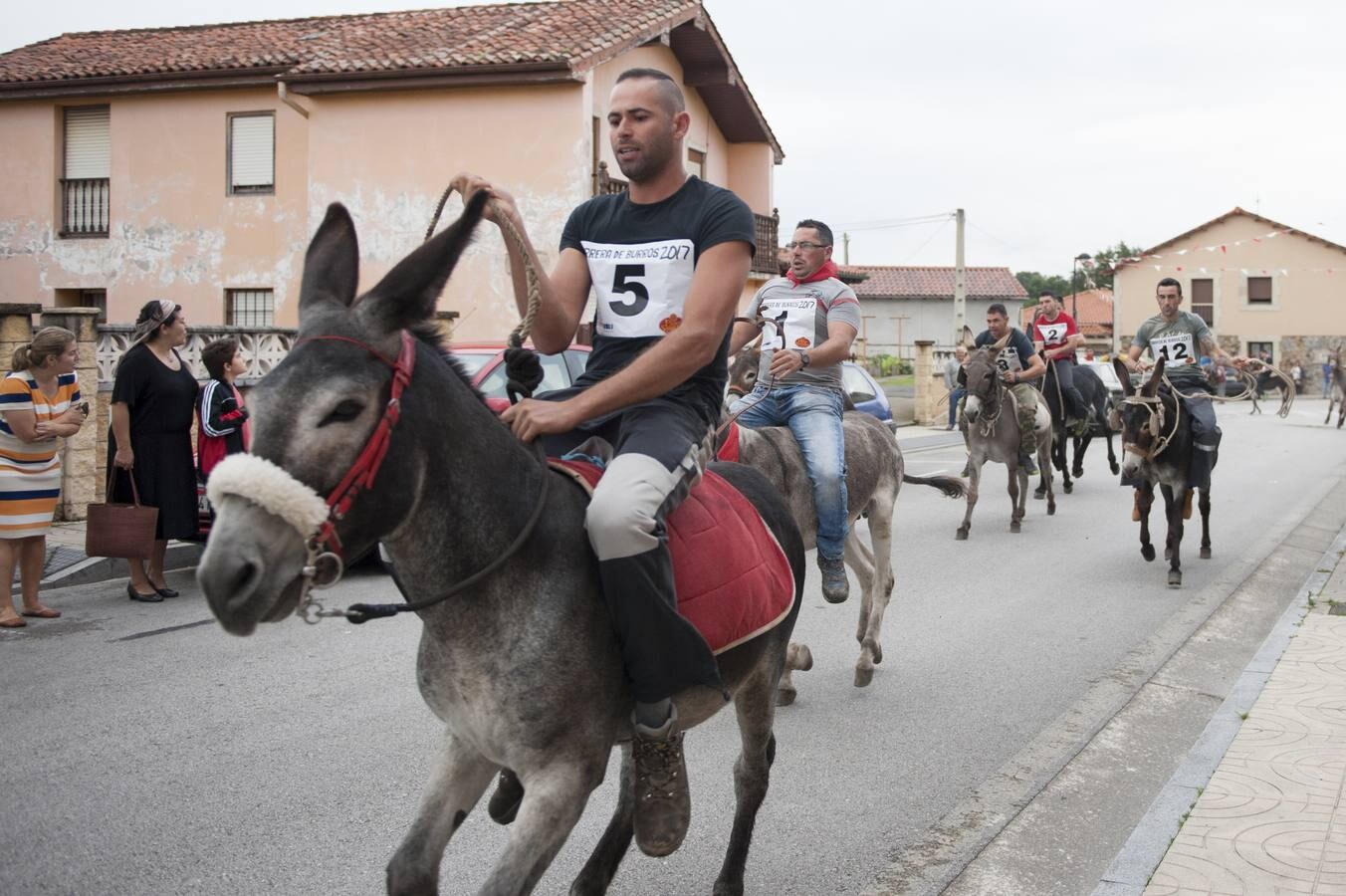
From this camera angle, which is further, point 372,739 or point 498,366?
point 498,366

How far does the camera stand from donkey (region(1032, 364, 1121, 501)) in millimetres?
16406

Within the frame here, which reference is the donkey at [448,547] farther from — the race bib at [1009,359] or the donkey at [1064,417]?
the donkey at [1064,417]

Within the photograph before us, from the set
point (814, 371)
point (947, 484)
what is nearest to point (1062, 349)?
point (947, 484)

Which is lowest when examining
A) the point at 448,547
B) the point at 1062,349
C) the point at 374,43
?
the point at 448,547

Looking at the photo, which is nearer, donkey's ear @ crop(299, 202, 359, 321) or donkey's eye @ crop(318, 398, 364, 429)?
donkey's eye @ crop(318, 398, 364, 429)

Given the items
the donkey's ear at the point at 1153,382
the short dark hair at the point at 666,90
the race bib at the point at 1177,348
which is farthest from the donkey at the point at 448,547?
the race bib at the point at 1177,348

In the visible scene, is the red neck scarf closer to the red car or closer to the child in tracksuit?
the red car

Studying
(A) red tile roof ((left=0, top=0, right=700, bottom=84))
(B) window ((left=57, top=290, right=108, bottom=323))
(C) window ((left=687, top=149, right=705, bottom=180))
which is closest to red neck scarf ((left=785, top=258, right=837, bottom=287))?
(A) red tile roof ((left=0, top=0, right=700, bottom=84))

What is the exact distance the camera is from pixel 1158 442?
35.2ft

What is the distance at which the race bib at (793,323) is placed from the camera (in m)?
7.14

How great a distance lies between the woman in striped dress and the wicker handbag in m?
0.32

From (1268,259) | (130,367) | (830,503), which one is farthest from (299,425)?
(1268,259)

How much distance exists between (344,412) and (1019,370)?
12771mm

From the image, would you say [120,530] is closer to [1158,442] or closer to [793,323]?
[793,323]
